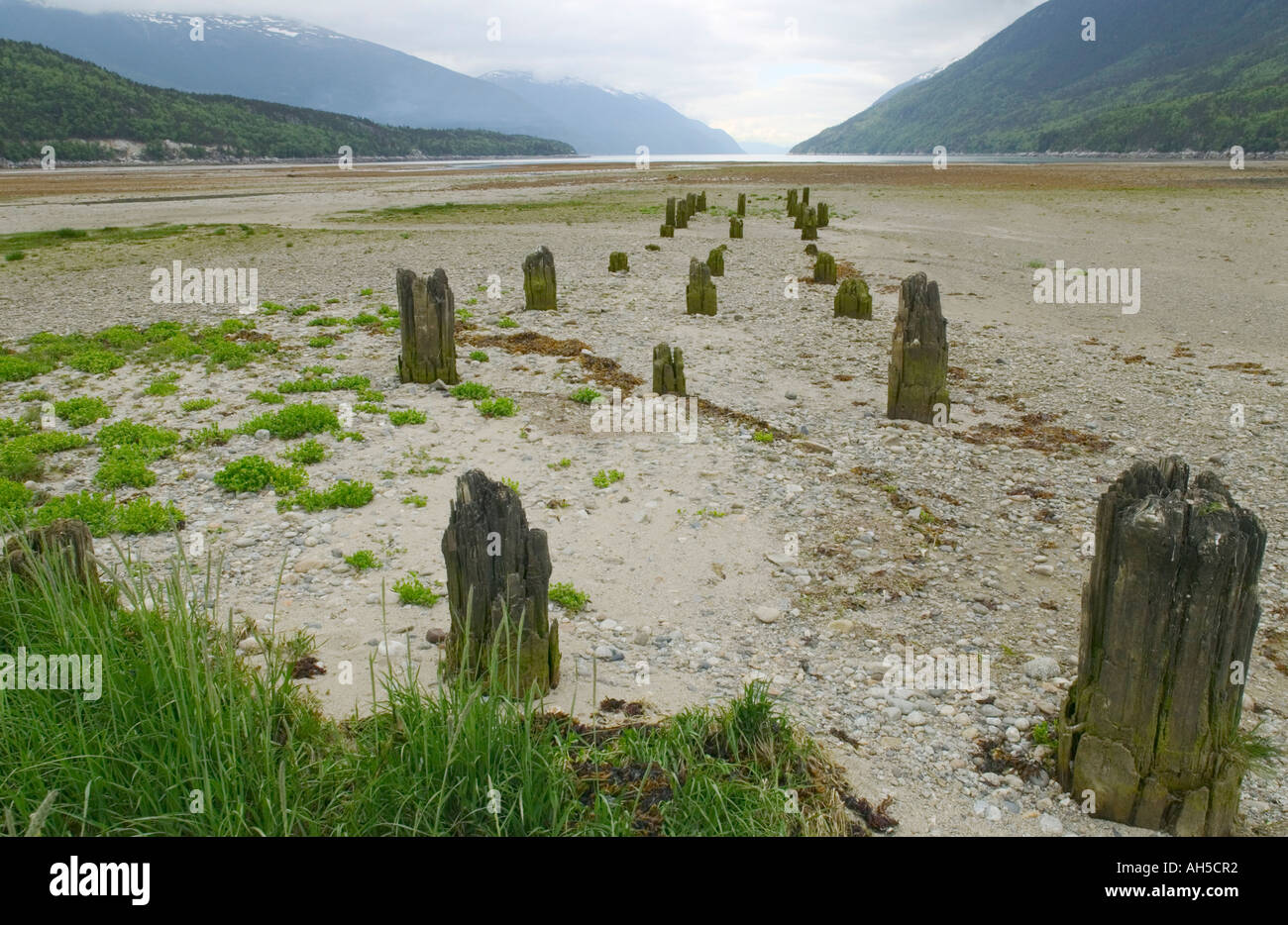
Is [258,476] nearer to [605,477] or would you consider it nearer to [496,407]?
[496,407]

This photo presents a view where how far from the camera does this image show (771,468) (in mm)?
10219

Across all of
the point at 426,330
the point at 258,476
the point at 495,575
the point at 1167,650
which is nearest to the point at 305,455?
the point at 258,476

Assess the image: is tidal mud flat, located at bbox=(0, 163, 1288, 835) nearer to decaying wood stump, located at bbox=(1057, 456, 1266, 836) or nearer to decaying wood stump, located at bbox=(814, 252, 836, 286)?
decaying wood stump, located at bbox=(1057, 456, 1266, 836)

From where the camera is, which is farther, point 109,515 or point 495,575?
point 109,515

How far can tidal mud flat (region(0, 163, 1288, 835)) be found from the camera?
5.95m

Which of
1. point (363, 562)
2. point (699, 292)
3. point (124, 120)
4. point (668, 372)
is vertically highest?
point (124, 120)

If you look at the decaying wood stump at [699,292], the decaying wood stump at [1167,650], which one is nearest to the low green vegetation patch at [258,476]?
the decaying wood stump at [1167,650]

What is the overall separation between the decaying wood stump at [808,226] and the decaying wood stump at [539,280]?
1494cm

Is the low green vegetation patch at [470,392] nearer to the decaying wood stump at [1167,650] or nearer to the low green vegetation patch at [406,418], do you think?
the low green vegetation patch at [406,418]

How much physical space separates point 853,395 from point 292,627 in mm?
9231

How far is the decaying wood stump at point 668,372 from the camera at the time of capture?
12461 millimetres

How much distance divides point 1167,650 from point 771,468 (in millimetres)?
6198

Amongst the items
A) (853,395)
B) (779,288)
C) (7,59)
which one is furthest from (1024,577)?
(7,59)
